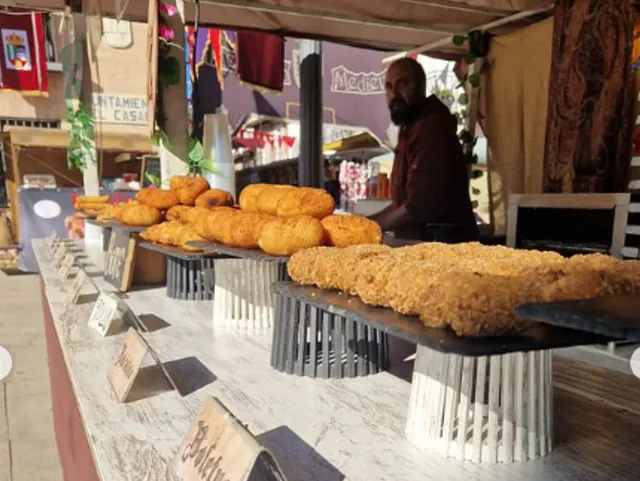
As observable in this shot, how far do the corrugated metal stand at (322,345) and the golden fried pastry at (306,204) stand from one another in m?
0.24

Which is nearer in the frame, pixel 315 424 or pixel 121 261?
pixel 315 424

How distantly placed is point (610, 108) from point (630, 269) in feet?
7.04

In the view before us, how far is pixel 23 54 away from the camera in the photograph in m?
7.50

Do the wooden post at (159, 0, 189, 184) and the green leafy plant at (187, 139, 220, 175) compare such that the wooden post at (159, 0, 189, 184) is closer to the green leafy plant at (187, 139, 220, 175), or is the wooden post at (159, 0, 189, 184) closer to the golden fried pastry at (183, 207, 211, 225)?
the green leafy plant at (187, 139, 220, 175)

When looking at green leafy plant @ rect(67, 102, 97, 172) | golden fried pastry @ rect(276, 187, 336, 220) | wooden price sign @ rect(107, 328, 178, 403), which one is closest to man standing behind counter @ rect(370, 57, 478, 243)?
golden fried pastry @ rect(276, 187, 336, 220)

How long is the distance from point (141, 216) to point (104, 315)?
0.59m

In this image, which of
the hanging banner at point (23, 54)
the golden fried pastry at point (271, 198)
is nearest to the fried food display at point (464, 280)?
the golden fried pastry at point (271, 198)

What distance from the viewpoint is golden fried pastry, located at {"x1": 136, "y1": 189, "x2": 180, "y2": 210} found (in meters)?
1.93

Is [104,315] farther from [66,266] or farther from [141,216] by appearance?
[66,266]

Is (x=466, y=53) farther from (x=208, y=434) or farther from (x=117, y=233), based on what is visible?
(x=208, y=434)

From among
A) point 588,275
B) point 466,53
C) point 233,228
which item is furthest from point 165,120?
point 466,53

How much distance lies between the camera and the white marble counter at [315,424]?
26.3 inches

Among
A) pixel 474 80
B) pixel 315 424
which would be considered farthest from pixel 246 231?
pixel 474 80

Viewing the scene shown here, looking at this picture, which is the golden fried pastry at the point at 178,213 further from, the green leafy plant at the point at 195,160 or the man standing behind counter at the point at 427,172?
the man standing behind counter at the point at 427,172
